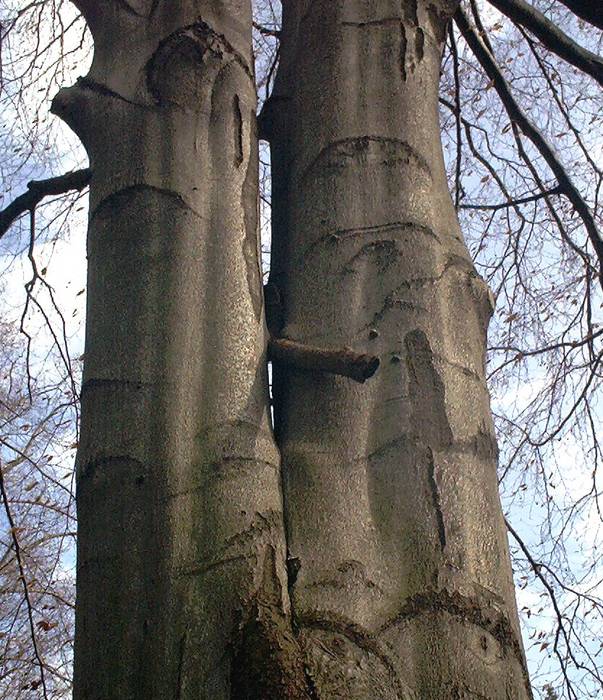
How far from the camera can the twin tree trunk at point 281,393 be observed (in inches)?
42.4

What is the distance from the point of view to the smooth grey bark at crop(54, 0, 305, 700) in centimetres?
106

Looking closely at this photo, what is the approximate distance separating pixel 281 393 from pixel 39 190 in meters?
1.05

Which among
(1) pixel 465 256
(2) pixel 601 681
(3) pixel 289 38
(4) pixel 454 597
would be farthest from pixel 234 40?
(2) pixel 601 681

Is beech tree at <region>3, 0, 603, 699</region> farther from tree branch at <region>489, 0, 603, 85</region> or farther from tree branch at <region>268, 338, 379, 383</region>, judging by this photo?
tree branch at <region>489, 0, 603, 85</region>

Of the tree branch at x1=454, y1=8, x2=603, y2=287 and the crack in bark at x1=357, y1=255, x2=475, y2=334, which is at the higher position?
the tree branch at x1=454, y1=8, x2=603, y2=287

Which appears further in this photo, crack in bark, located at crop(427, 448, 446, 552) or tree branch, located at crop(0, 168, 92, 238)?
tree branch, located at crop(0, 168, 92, 238)

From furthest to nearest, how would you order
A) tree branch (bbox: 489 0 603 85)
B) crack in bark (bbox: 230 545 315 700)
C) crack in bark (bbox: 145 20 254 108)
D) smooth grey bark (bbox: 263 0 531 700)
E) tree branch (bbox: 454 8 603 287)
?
tree branch (bbox: 454 8 603 287) < tree branch (bbox: 489 0 603 85) < crack in bark (bbox: 145 20 254 108) < smooth grey bark (bbox: 263 0 531 700) < crack in bark (bbox: 230 545 315 700)

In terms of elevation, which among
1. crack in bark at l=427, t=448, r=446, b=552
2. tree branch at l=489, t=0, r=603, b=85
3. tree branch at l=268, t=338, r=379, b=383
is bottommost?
crack in bark at l=427, t=448, r=446, b=552

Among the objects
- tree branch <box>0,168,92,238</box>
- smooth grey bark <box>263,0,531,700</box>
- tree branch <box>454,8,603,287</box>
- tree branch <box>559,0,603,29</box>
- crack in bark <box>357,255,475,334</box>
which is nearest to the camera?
smooth grey bark <box>263,0,531,700</box>

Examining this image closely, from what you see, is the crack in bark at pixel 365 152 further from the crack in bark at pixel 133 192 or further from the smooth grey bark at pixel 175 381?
the crack in bark at pixel 133 192

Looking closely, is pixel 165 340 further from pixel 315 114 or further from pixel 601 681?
pixel 601 681

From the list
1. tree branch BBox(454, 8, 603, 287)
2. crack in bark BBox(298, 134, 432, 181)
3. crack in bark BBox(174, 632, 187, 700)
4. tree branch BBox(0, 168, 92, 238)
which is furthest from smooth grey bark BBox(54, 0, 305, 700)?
tree branch BBox(454, 8, 603, 287)

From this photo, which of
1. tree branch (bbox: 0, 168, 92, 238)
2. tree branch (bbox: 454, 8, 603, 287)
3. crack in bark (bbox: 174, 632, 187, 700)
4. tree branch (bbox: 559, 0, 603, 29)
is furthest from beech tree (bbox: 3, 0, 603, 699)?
tree branch (bbox: 454, 8, 603, 287)

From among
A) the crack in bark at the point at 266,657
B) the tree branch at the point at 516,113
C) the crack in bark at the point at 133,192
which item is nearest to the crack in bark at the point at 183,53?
the crack in bark at the point at 133,192
